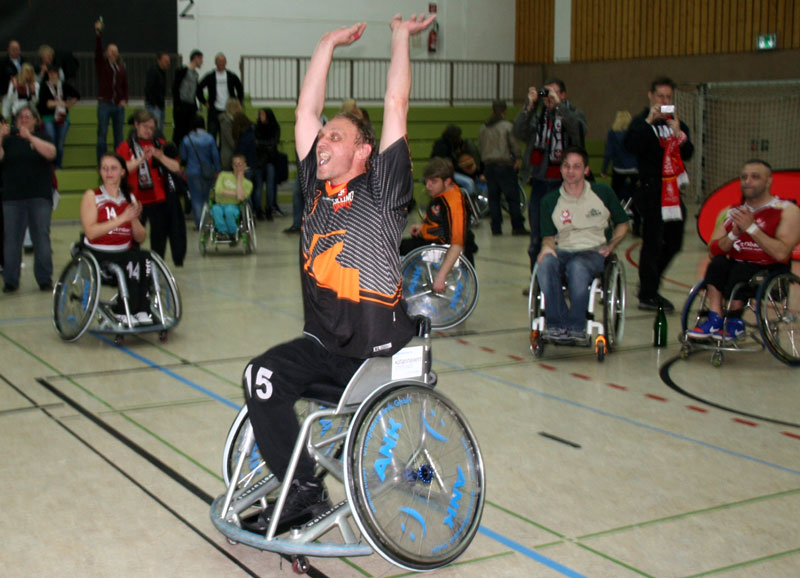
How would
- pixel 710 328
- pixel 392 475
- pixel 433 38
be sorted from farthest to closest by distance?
pixel 433 38 < pixel 710 328 < pixel 392 475

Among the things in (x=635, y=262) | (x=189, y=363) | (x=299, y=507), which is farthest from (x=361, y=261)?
(x=635, y=262)

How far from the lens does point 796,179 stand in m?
8.38

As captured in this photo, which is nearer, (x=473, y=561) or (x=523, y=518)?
(x=473, y=561)

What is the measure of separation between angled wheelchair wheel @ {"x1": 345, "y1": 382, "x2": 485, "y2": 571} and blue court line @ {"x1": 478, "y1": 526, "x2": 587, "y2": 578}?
24 cm

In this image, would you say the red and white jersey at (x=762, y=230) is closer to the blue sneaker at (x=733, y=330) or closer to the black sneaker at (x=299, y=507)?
the blue sneaker at (x=733, y=330)

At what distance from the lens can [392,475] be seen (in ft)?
8.91

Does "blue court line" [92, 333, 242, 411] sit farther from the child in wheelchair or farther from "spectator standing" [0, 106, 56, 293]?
the child in wheelchair

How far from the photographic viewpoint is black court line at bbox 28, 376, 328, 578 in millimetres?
2928

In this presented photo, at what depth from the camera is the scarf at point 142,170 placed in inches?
271

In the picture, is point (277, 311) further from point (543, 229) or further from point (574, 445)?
point (574, 445)

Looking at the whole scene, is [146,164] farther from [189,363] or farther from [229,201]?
[229,201]

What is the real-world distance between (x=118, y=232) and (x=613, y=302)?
2.84 meters

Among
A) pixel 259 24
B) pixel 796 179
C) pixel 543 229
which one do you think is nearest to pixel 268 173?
pixel 259 24

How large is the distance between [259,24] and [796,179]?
1149cm
